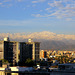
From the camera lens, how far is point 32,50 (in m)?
130

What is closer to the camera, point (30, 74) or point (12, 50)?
point (30, 74)

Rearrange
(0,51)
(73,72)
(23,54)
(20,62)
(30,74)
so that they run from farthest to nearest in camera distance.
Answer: (23,54) < (20,62) < (0,51) < (30,74) < (73,72)

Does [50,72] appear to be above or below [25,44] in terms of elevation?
below

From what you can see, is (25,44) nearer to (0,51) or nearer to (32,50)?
(32,50)

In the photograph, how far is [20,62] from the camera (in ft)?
376

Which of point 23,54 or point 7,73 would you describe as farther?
point 23,54

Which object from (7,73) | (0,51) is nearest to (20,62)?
(0,51)

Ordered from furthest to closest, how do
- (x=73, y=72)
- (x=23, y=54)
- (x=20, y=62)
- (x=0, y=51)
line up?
(x=23, y=54), (x=20, y=62), (x=0, y=51), (x=73, y=72)

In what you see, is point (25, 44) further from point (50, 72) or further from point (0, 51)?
point (50, 72)

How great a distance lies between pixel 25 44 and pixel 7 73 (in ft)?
274

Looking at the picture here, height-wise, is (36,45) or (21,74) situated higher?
(36,45)

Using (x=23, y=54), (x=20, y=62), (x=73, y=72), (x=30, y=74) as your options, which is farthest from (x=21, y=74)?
(x=23, y=54)

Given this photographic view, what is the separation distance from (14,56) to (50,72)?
229 ft

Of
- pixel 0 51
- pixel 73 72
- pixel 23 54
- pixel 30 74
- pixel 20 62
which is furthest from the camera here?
pixel 23 54
